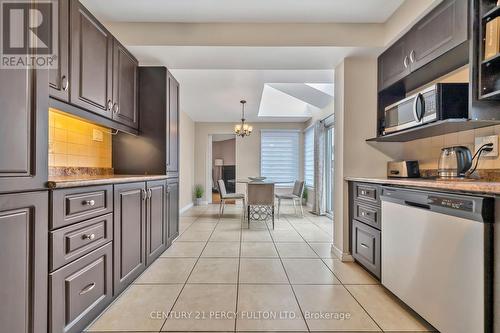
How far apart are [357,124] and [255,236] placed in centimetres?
207

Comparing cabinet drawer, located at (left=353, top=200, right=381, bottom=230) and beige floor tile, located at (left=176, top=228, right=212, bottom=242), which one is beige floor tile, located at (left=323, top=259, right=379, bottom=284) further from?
beige floor tile, located at (left=176, top=228, right=212, bottom=242)

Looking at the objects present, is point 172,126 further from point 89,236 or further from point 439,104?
point 439,104

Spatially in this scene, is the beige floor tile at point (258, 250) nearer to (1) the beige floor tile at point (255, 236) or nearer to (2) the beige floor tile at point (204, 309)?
(1) the beige floor tile at point (255, 236)

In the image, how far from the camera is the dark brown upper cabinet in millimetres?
1694

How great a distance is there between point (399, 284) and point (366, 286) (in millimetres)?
398

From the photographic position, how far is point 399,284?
1.79m

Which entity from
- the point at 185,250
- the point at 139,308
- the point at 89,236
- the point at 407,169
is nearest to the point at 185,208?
the point at 185,250

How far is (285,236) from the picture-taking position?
3717mm

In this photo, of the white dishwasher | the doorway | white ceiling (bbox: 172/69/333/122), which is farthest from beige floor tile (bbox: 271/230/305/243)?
the doorway

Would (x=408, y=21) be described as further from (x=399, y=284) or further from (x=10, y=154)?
(x=10, y=154)

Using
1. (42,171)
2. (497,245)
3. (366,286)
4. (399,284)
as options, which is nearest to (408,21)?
(497,245)

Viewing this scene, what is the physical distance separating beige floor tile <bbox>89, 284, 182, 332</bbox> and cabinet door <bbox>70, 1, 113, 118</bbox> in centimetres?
146

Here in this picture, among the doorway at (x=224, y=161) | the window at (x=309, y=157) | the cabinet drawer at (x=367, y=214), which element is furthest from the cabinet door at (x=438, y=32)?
the doorway at (x=224, y=161)

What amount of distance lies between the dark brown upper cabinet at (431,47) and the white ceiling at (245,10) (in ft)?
1.22
